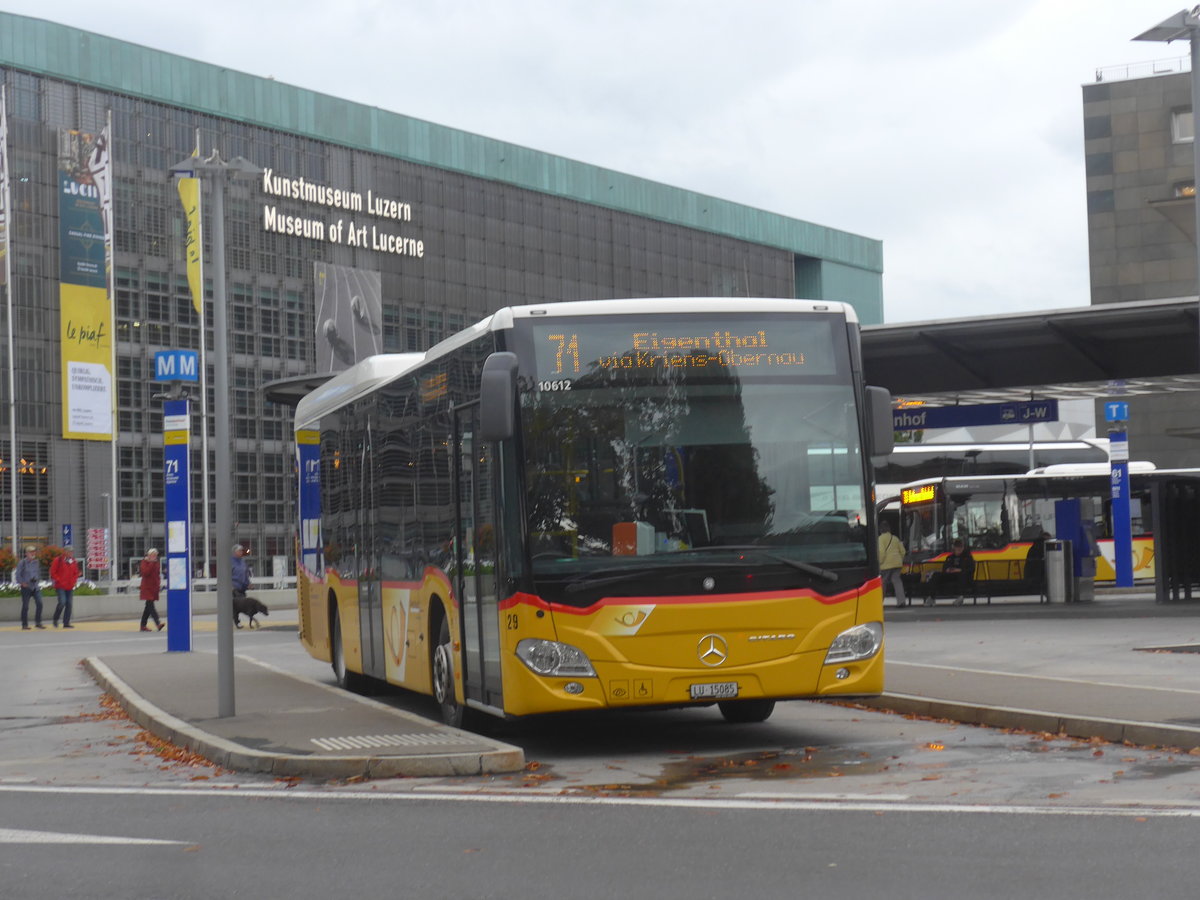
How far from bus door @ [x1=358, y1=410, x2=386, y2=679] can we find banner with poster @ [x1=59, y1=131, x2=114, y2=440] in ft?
221

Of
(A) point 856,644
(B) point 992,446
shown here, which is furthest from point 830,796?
(B) point 992,446

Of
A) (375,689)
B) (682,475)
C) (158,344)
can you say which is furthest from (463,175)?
(682,475)

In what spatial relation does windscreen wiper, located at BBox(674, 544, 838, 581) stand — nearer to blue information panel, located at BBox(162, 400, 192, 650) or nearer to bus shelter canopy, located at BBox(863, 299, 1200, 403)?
blue information panel, located at BBox(162, 400, 192, 650)

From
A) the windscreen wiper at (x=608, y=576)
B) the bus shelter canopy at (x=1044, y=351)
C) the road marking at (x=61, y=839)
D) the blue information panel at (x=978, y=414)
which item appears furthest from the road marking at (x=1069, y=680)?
the blue information panel at (x=978, y=414)

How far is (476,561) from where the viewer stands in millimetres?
12758

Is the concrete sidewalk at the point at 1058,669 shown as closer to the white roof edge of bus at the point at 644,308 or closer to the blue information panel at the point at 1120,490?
the white roof edge of bus at the point at 644,308

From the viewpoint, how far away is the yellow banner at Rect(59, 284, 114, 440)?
81.0 m

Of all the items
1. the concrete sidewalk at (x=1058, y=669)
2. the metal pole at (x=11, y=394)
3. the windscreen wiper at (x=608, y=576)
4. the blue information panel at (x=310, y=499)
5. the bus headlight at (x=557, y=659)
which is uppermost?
the metal pole at (x=11, y=394)

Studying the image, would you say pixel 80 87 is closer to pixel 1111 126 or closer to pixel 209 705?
pixel 1111 126

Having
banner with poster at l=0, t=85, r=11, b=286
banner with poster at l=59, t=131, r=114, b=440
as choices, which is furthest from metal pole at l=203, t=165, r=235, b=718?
banner with poster at l=59, t=131, r=114, b=440

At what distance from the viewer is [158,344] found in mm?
85750

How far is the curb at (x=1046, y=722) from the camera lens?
1172 cm

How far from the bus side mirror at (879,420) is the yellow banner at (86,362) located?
239 feet

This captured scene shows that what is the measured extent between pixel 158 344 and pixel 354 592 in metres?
71.1
